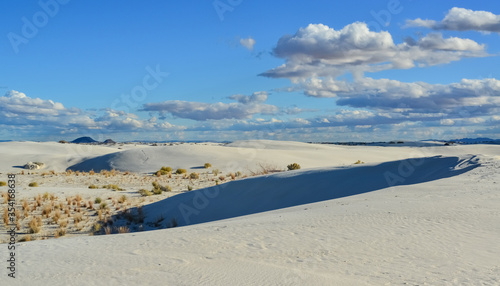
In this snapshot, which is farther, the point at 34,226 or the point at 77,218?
the point at 77,218

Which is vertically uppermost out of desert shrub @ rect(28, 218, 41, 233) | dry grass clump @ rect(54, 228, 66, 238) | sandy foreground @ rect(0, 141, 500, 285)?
sandy foreground @ rect(0, 141, 500, 285)

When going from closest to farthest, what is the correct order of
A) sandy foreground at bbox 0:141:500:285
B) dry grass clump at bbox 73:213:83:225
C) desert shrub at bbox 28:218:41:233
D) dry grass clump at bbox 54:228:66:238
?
sandy foreground at bbox 0:141:500:285, dry grass clump at bbox 54:228:66:238, desert shrub at bbox 28:218:41:233, dry grass clump at bbox 73:213:83:225

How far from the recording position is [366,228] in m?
8.20

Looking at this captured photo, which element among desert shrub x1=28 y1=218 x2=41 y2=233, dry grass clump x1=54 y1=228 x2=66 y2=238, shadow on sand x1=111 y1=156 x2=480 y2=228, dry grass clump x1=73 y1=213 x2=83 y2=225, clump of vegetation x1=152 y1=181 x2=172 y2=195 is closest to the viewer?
dry grass clump x1=54 y1=228 x2=66 y2=238

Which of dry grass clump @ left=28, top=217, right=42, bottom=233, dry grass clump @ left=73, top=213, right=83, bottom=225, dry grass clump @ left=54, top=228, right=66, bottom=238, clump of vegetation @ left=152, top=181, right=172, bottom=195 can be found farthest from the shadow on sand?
dry grass clump @ left=28, top=217, right=42, bottom=233

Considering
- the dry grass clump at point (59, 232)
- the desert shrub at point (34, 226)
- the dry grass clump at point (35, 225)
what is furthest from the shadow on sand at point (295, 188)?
the desert shrub at point (34, 226)

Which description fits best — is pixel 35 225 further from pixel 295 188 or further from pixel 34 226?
pixel 295 188

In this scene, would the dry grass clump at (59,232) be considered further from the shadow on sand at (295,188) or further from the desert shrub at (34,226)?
the shadow on sand at (295,188)

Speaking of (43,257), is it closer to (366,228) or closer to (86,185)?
(366,228)

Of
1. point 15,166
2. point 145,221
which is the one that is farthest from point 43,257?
point 15,166

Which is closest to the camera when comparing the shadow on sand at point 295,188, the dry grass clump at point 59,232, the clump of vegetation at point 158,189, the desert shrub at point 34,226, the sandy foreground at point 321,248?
the sandy foreground at point 321,248

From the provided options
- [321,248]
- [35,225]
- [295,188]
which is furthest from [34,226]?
[321,248]

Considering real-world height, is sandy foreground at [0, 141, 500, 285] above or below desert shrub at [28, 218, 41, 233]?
above

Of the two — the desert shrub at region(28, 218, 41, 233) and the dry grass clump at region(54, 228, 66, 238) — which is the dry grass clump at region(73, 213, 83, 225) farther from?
the dry grass clump at region(54, 228, 66, 238)
